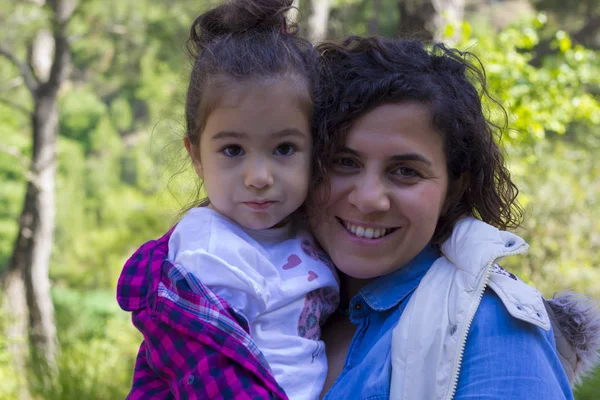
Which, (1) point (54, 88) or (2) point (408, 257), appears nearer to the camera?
(2) point (408, 257)

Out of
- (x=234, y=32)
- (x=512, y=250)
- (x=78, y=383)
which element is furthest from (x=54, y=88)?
(x=512, y=250)

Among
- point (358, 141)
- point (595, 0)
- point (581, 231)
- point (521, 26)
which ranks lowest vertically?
point (581, 231)

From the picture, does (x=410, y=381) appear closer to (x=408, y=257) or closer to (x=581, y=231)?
(x=408, y=257)

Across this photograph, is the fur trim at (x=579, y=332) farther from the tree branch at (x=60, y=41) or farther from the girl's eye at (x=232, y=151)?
the tree branch at (x=60, y=41)

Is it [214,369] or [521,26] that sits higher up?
[521,26]

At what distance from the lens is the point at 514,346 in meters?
1.43

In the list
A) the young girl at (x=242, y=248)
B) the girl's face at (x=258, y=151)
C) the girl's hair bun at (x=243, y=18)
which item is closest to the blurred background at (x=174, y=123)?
the girl's hair bun at (x=243, y=18)

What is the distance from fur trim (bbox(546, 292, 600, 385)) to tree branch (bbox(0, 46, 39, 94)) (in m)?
8.98

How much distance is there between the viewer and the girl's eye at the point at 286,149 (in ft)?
5.61

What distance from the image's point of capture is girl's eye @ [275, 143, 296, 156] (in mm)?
1709

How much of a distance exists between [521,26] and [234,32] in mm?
4782

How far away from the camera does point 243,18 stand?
177 centimetres

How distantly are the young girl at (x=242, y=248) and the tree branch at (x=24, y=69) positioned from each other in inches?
329

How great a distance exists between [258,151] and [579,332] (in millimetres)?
942
